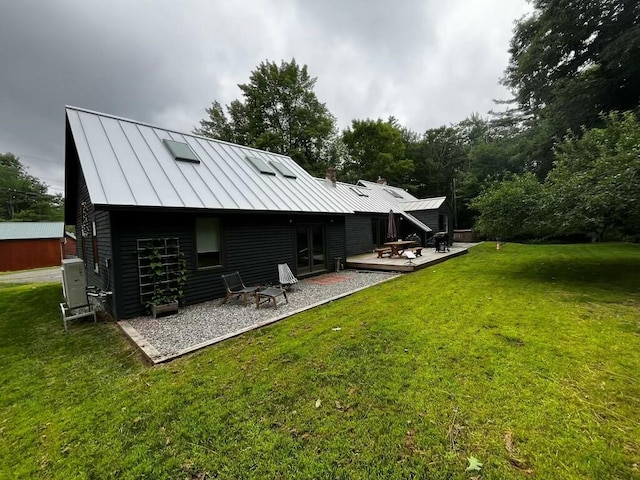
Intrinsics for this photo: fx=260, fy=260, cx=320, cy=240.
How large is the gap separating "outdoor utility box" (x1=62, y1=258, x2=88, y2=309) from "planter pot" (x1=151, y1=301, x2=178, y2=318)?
5.88 feet

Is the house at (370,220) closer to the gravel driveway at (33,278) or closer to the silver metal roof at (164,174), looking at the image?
the silver metal roof at (164,174)

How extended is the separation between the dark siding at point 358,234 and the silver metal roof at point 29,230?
24385 mm

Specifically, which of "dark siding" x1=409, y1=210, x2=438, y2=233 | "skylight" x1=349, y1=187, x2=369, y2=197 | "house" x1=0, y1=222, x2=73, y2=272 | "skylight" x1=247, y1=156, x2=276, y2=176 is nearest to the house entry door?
"skylight" x1=247, y1=156, x2=276, y2=176

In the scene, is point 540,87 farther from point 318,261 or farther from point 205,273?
point 205,273

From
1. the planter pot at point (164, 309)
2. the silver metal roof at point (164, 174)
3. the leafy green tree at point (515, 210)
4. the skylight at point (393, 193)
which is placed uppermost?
the skylight at point (393, 193)

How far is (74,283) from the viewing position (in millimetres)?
5902

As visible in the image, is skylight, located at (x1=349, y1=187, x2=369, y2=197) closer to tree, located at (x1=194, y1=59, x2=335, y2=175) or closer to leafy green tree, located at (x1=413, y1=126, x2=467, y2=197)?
tree, located at (x1=194, y1=59, x2=335, y2=175)

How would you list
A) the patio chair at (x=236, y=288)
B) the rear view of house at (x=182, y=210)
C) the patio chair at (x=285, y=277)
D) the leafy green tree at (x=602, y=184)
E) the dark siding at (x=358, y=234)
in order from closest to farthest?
the rear view of house at (x=182, y=210) → the leafy green tree at (x=602, y=184) → the patio chair at (x=236, y=288) → the patio chair at (x=285, y=277) → the dark siding at (x=358, y=234)

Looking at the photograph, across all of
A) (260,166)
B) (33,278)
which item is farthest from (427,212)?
(33,278)

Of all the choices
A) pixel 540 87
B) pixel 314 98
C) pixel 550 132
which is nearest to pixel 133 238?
pixel 540 87

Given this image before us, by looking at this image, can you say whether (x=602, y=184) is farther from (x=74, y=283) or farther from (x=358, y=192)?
(x=74, y=283)

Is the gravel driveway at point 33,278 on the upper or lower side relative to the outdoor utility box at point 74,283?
lower

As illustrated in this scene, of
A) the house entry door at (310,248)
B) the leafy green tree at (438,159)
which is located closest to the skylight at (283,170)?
the house entry door at (310,248)

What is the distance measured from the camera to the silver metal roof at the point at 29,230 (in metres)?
20.0
